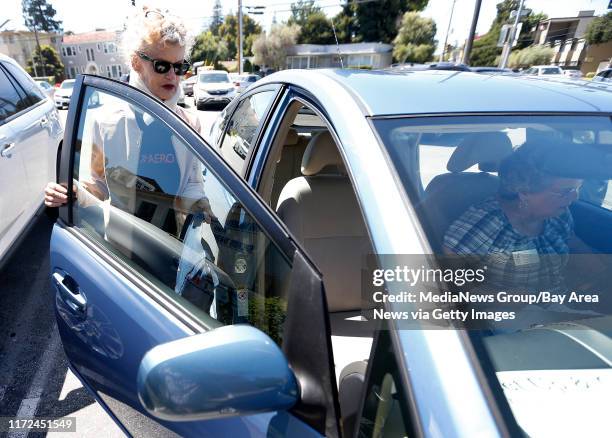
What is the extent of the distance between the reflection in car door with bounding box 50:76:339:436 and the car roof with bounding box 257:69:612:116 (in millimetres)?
507

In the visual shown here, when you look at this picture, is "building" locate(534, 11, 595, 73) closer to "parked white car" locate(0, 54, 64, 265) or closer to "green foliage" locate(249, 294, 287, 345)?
"parked white car" locate(0, 54, 64, 265)

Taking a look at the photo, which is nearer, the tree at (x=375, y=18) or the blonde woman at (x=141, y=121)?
the blonde woman at (x=141, y=121)

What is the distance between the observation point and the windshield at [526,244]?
31.0 inches

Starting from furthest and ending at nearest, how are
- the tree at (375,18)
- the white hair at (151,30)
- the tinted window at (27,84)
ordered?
the tree at (375,18) < the tinted window at (27,84) < the white hair at (151,30)

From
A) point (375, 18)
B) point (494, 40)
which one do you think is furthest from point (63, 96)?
point (494, 40)

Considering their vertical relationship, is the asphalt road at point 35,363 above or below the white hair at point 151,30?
below

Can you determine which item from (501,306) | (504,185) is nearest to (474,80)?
(504,185)

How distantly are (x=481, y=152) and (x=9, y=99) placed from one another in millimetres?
3969

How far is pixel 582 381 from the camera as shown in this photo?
842 millimetres

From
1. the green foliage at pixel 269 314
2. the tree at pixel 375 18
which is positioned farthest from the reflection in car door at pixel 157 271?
the tree at pixel 375 18

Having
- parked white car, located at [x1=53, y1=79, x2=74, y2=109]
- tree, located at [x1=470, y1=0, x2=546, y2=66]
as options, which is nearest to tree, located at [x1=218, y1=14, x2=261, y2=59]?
tree, located at [x1=470, y1=0, x2=546, y2=66]

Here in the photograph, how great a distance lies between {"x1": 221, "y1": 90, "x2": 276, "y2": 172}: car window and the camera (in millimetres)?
1925

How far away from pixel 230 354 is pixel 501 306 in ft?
2.34

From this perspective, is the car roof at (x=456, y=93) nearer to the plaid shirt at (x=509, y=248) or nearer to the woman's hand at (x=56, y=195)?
the plaid shirt at (x=509, y=248)
